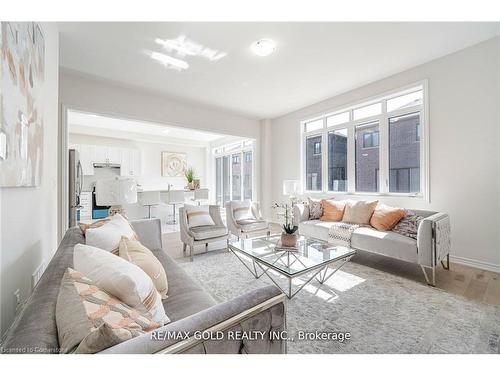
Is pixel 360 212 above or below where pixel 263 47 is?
below

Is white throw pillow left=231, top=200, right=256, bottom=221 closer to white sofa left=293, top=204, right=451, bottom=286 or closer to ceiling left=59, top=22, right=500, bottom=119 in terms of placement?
white sofa left=293, top=204, right=451, bottom=286

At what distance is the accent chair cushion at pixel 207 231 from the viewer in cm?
299

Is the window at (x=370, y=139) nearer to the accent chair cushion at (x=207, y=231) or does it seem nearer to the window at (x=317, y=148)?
the window at (x=317, y=148)

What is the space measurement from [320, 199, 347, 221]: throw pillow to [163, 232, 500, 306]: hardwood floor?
2.08 feet

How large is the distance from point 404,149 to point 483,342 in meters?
2.58

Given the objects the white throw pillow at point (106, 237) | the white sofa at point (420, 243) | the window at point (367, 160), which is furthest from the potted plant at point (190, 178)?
the white throw pillow at point (106, 237)

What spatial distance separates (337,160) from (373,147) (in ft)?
2.24

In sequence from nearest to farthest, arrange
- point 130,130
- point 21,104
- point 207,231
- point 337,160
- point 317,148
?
point 21,104
point 207,231
point 337,160
point 317,148
point 130,130

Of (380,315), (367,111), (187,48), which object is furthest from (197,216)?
(367,111)

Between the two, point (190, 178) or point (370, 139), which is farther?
point (190, 178)

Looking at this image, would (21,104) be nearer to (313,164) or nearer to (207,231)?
(207,231)

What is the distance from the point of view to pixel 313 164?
4617mm
